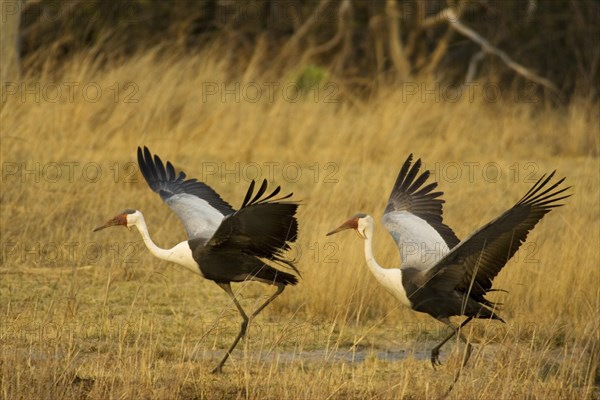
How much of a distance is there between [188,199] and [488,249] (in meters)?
2.19

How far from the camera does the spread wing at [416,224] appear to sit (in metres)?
6.25

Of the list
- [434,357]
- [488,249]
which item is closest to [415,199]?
[434,357]

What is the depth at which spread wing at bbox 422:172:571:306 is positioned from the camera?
5496mm

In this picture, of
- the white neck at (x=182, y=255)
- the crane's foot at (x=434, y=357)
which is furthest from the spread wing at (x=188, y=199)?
the crane's foot at (x=434, y=357)

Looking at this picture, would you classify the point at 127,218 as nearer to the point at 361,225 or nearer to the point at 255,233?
the point at 255,233

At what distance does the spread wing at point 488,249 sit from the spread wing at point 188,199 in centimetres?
152

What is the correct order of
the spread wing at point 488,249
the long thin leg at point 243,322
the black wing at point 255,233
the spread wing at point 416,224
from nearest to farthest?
the spread wing at point 488,249 < the black wing at point 255,233 < the long thin leg at point 243,322 < the spread wing at point 416,224

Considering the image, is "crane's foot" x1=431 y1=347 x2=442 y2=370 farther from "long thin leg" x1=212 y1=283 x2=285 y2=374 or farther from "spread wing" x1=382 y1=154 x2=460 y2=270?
"long thin leg" x1=212 y1=283 x2=285 y2=374

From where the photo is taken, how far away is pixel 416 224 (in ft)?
21.7

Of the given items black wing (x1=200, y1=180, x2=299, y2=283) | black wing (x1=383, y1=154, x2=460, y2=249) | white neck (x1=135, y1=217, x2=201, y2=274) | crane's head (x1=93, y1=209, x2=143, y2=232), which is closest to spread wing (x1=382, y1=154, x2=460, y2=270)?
black wing (x1=383, y1=154, x2=460, y2=249)

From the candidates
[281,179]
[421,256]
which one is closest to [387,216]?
[421,256]

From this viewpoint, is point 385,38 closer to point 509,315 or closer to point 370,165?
point 370,165

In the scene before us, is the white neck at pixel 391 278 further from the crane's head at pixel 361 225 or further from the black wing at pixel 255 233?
the black wing at pixel 255 233

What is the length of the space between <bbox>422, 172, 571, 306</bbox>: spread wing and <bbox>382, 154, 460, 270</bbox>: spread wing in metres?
0.23
